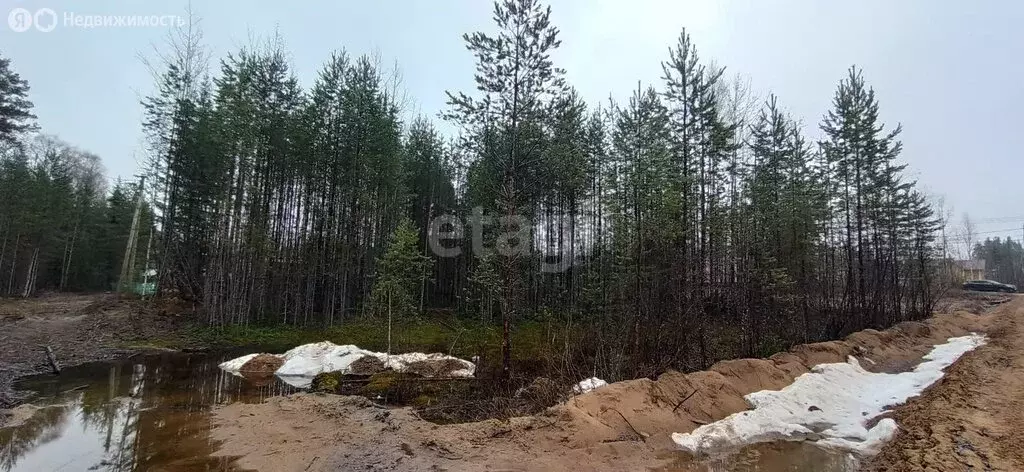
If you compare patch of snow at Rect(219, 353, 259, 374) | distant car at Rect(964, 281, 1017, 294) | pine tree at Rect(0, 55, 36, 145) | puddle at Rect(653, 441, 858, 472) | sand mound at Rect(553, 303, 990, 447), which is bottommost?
patch of snow at Rect(219, 353, 259, 374)

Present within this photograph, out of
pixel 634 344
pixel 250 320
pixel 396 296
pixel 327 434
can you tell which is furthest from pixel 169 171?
pixel 634 344

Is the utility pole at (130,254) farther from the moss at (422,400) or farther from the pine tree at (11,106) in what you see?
the moss at (422,400)

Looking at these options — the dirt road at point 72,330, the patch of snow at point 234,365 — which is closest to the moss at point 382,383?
the patch of snow at point 234,365

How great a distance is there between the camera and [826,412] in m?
6.79

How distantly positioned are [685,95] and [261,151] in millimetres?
16848

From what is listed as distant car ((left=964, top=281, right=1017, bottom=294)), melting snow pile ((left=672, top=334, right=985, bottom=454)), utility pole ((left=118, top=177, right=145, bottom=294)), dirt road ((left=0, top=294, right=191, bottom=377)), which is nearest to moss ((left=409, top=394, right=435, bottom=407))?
melting snow pile ((left=672, top=334, right=985, bottom=454))

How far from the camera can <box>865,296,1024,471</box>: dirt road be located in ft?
14.8

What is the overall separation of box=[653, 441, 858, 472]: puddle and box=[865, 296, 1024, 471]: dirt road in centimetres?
33

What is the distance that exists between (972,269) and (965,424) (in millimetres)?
60844

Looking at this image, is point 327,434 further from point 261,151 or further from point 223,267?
point 261,151

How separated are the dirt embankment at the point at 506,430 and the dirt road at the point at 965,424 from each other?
184 centimetres

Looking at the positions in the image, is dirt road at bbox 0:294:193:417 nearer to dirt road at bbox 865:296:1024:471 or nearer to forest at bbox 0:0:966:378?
forest at bbox 0:0:966:378

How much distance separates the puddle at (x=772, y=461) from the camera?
488cm

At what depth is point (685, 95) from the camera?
46.0 ft
